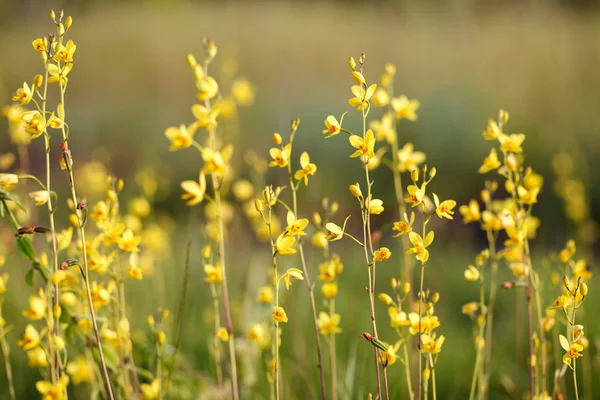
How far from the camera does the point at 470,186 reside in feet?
17.2

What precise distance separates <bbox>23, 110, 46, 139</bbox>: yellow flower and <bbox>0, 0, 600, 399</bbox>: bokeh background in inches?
43.0

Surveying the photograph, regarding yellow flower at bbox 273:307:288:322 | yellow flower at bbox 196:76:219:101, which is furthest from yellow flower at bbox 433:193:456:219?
yellow flower at bbox 196:76:219:101

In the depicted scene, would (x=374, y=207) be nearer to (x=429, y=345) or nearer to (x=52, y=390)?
(x=429, y=345)

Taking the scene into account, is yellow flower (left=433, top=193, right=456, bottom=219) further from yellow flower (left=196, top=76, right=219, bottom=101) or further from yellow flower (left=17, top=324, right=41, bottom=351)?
yellow flower (left=17, top=324, right=41, bottom=351)

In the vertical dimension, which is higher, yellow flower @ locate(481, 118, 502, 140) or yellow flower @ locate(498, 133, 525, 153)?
yellow flower @ locate(481, 118, 502, 140)

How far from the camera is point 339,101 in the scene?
7.14 meters

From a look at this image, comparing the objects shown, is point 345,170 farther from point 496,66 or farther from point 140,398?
point 140,398

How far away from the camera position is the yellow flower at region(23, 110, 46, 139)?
98 cm

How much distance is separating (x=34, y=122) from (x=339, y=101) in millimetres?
6347

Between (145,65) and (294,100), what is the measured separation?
346 centimetres

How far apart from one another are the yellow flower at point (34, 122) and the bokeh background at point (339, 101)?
3.58ft

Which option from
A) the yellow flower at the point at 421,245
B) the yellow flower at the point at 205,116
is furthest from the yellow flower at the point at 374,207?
the yellow flower at the point at 205,116

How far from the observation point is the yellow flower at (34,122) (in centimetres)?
98

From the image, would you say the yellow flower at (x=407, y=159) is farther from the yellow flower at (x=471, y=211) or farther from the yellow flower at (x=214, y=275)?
the yellow flower at (x=214, y=275)
